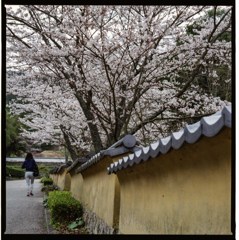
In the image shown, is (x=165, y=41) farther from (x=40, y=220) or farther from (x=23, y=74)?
(x=40, y=220)

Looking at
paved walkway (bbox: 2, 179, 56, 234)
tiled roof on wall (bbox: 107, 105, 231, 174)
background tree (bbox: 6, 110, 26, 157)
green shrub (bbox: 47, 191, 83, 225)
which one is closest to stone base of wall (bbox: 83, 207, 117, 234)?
green shrub (bbox: 47, 191, 83, 225)

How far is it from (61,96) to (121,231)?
586 cm

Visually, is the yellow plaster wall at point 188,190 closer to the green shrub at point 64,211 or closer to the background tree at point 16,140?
the green shrub at point 64,211

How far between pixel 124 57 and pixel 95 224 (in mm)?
3020

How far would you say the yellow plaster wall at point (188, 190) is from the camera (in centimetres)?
280

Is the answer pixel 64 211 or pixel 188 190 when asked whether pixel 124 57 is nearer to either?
pixel 64 211

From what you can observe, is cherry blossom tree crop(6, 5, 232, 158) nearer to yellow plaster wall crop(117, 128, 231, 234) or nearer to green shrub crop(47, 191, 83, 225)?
green shrub crop(47, 191, 83, 225)

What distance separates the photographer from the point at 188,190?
3236 mm

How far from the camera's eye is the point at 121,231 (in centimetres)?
517

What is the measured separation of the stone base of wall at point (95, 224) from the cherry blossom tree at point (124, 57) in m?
1.37

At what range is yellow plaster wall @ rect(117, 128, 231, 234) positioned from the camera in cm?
280

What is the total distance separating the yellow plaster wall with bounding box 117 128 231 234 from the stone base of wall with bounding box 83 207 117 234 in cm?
151

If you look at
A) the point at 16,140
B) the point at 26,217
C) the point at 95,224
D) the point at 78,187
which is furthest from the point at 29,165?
the point at 95,224

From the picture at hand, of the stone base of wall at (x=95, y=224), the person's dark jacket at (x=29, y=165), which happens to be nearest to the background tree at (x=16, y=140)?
the person's dark jacket at (x=29, y=165)
